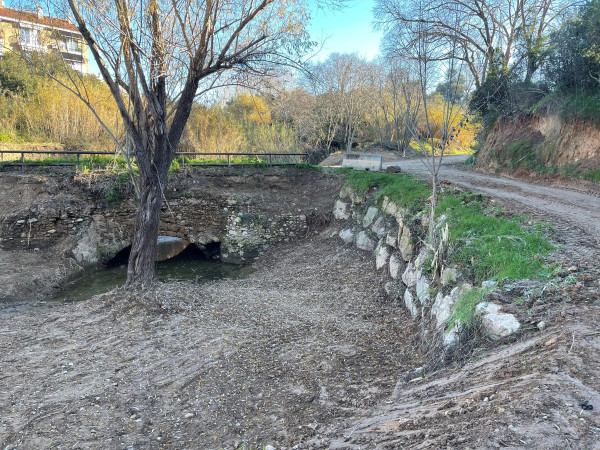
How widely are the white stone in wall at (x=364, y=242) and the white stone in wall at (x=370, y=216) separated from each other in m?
0.36

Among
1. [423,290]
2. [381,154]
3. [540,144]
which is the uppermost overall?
[540,144]

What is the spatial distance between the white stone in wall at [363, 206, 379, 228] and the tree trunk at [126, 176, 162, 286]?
5868 mm

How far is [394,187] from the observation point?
11.4 meters

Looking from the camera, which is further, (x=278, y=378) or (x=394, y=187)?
(x=394, y=187)

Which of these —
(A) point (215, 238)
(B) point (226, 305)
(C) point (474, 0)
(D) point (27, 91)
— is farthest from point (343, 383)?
(D) point (27, 91)

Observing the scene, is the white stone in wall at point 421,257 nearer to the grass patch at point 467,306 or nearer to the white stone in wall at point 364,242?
the grass patch at point 467,306

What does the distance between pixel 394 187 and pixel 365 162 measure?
13.3ft

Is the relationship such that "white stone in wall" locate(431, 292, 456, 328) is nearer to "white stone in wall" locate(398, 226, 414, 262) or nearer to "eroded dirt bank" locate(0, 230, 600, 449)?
"eroded dirt bank" locate(0, 230, 600, 449)

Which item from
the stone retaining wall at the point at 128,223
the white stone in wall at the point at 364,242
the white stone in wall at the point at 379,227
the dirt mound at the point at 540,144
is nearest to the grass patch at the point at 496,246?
the white stone in wall at the point at 379,227

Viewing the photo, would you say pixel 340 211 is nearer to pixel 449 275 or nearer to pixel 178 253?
pixel 178 253

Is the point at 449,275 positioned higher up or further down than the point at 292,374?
higher up

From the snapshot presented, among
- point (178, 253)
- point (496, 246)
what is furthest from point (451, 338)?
point (178, 253)

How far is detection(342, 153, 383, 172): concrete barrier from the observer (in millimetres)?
15047

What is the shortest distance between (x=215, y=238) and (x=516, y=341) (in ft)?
37.6
